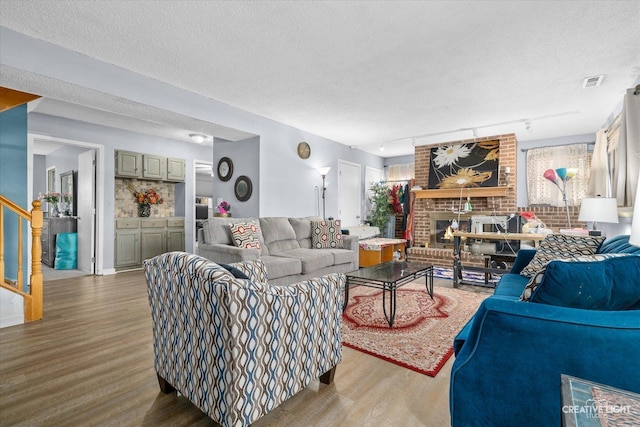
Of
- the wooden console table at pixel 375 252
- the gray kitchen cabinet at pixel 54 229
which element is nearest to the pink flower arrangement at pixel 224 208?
the wooden console table at pixel 375 252

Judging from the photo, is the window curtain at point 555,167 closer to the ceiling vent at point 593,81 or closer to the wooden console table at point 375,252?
the ceiling vent at point 593,81

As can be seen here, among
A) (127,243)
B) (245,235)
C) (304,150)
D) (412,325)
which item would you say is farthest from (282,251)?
(127,243)

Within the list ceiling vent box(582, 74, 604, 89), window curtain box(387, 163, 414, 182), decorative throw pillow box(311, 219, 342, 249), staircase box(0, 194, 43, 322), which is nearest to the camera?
staircase box(0, 194, 43, 322)

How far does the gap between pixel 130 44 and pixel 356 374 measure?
312cm

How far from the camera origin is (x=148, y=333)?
8.73 feet

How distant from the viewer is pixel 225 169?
5.20m

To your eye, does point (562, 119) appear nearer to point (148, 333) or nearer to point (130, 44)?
point (130, 44)

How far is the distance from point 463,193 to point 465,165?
55 centimetres

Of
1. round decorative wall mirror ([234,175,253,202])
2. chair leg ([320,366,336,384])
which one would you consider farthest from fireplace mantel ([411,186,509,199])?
chair leg ([320,366,336,384])

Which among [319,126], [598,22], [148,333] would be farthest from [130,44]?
[598,22]

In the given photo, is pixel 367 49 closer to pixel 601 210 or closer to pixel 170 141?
pixel 601 210

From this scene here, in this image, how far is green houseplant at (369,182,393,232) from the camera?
715cm

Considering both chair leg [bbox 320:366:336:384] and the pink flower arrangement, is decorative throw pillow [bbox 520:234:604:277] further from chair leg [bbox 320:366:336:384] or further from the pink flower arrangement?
the pink flower arrangement

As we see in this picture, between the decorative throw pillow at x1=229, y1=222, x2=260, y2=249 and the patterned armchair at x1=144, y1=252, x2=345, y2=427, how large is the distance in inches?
80.6
